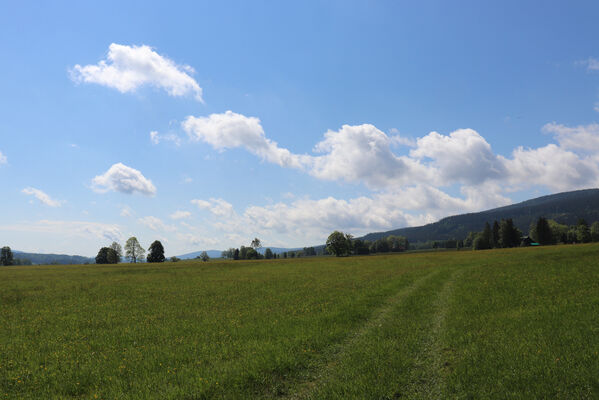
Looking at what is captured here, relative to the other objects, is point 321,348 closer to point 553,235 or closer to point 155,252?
point 155,252

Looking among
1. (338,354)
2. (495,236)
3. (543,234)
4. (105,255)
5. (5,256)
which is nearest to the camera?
(338,354)

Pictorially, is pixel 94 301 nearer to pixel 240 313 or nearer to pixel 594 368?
pixel 240 313

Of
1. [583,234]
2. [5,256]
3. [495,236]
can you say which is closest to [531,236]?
[495,236]

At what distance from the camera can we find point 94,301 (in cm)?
2884

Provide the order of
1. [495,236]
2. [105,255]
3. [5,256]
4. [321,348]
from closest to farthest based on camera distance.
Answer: [321,348] → [495,236] → [105,255] → [5,256]

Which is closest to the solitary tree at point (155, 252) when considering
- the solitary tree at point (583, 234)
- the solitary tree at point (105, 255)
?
the solitary tree at point (105, 255)

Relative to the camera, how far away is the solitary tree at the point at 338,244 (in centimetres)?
14138

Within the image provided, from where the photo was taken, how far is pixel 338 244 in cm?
14138

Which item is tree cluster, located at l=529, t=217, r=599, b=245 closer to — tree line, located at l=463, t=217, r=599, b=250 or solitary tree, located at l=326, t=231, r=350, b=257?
tree line, located at l=463, t=217, r=599, b=250

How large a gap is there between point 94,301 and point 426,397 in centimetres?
3070

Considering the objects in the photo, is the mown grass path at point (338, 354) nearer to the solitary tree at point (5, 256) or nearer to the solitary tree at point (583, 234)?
the solitary tree at point (583, 234)

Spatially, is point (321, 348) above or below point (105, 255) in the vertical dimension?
above

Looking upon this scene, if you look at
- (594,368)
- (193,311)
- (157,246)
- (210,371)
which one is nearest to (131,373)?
(210,371)

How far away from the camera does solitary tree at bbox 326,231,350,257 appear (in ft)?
464
